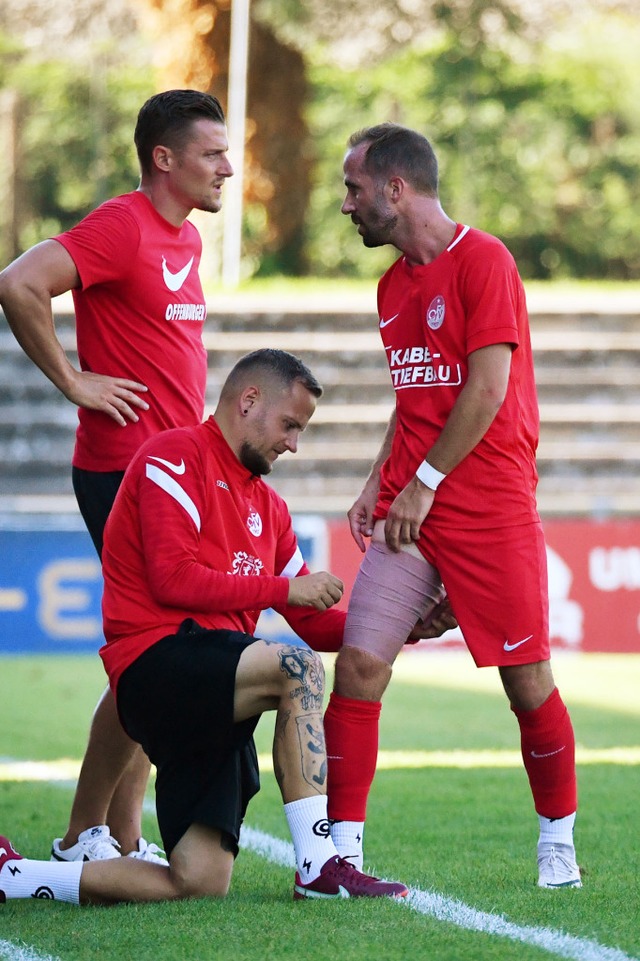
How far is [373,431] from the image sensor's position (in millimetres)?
19156

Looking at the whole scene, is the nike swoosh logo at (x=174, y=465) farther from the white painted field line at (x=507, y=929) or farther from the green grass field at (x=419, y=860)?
the white painted field line at (x=507, y=929)

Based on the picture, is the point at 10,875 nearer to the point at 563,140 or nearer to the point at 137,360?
the point at 137,360

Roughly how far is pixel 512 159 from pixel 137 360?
38.4 metres

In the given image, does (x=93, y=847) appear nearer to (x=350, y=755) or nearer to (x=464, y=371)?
(x=350, y=755)

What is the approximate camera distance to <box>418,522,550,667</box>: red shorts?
14.7 feet

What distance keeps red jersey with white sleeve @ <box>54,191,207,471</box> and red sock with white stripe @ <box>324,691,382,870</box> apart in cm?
111

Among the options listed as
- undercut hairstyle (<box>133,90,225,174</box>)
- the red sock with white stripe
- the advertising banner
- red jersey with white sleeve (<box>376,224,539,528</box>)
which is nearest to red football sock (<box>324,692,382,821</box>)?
the red sock with white stripe

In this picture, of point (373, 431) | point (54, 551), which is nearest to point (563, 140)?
point (373, 431)

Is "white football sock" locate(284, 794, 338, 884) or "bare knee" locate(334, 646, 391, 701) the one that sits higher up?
"bare knee" locate(334, 646, 391, 701)

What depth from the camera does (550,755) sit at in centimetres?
461

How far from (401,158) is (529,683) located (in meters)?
1.61

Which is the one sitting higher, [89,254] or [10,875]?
[89,254]

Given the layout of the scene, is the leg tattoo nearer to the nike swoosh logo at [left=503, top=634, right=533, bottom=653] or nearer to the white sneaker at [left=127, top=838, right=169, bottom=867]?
the nike swoosh logo at [left=503, top=634, right=533, bottom=653]

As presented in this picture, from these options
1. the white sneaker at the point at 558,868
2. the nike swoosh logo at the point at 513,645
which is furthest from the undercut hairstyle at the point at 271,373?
the white sneaker at the point at 558,868
